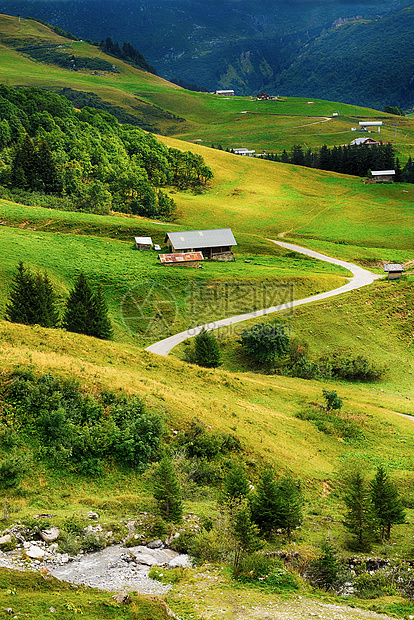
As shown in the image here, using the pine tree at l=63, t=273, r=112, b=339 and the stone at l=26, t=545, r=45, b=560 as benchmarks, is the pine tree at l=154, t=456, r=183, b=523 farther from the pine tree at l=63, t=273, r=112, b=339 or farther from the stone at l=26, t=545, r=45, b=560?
the pine tree at l=63, t=273, r=112, b=339

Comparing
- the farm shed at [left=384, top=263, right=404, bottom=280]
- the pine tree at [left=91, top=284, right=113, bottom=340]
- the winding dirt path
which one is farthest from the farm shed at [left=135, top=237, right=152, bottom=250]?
the farm shed at [left=384, top=263, right=404, bottom=280]

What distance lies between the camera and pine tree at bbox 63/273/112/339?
54.5 m

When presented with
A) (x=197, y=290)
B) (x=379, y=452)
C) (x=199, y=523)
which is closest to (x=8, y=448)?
(x=199, y=523)

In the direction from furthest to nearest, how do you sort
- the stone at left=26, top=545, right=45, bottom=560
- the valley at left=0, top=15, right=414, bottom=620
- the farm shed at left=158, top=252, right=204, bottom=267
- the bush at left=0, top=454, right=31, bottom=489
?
1. the farm shed at left=158, top=252, right=204, bottom=267
2. the bush at left=0, top=454, right=31, bottom=489
3. the valley at left=0, top=15, right=414, bottom=620
4. the stone at left=26, top=545, right=45, bottom=560

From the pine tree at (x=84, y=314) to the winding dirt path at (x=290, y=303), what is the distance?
626cm

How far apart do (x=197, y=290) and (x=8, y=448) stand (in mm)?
52420

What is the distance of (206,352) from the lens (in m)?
55.7

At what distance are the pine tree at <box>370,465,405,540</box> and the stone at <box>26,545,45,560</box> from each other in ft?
51.7

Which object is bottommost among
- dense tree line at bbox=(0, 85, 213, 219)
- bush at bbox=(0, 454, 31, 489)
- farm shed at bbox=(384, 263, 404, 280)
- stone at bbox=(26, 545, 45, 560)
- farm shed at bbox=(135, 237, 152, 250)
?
stone at bbox=(26, 545, 45, 560)

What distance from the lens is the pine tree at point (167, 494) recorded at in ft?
79.4

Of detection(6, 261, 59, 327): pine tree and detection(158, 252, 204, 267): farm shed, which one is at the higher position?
detection(158, 252, 204, 267): farm shed

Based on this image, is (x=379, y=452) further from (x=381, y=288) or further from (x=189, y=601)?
(x=381, y=288)

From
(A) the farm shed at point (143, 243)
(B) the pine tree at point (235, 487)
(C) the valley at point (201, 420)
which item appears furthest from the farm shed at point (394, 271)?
(B) the pine tree at point (235, 487)

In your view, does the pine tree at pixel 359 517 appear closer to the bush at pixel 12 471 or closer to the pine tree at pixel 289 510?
the pine tree at pixel 289 510
